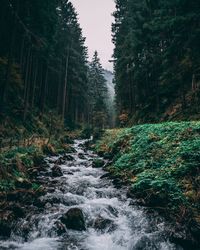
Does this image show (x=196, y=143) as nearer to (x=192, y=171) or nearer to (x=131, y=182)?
(x=192, y=171)

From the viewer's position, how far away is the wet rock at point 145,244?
284 inches

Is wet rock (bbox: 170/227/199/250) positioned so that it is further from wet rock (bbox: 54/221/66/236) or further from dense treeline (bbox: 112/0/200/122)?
dense treeline (bbox: 112/0/200/122)

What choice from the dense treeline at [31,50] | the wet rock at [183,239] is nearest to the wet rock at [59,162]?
the dense treeline at [31,50]

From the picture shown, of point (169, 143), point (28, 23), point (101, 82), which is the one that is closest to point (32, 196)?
point (169, 143)

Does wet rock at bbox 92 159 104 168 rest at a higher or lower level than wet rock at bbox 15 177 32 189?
higher

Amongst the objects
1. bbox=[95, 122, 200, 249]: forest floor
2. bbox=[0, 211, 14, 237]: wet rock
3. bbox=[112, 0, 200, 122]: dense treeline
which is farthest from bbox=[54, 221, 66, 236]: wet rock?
bbox=[112, 0, 200, 122]: dense treeline

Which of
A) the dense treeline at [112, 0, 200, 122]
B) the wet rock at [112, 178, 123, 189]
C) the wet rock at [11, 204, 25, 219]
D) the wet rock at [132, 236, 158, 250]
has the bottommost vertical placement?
the wet rock at [132, 236, 158, 250]

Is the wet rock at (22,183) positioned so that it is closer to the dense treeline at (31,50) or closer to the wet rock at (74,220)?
the wet rock at (74,220)

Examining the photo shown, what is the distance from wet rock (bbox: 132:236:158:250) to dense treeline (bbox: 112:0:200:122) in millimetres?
13457

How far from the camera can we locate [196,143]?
11.2 metres

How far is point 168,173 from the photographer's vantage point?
34.2 feet

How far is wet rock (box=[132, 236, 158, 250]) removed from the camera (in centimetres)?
721

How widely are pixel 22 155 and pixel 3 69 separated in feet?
37.2

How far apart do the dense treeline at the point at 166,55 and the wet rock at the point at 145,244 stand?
13457 millimetres
